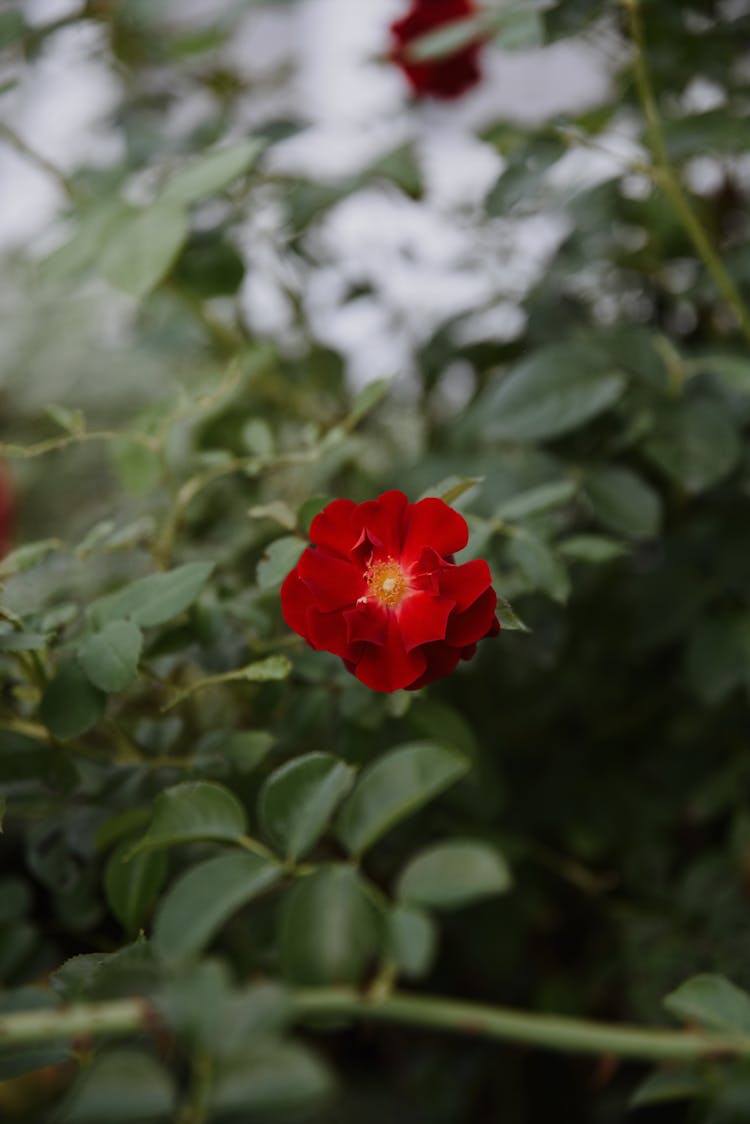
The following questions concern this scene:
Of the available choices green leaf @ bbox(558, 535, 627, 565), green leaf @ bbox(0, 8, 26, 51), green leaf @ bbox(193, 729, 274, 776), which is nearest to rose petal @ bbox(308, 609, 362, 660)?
green leaf @ bbox(193, 729, 274, 776)

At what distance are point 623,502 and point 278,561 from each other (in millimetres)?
311

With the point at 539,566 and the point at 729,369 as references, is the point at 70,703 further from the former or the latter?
the point at 729,369

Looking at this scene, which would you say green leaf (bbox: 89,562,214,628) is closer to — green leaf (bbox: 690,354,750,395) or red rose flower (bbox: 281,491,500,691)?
red rose flower (bbox: 281,491,500,691)

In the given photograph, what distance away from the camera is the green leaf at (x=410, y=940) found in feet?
1.05

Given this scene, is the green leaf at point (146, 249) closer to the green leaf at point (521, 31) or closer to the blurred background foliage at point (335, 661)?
the blurred background foliage at point (335, 661)

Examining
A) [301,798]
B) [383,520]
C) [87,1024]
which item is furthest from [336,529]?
[87,1024]

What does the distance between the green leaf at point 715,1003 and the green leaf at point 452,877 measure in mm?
103

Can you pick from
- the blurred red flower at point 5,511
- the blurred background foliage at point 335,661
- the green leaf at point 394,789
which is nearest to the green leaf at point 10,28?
the blurred background foliage at point 335,661

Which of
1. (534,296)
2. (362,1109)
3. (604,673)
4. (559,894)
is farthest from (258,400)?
(362,1109)

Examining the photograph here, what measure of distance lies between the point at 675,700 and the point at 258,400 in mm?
529

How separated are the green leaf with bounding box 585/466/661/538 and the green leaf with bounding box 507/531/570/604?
13 cm

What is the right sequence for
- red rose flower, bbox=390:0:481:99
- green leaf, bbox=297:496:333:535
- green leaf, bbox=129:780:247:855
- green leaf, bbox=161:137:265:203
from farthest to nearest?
red rose flower, bbox=390:0:481:99, green leaf, bbox=161:137:265:203, green leaf, bbox=297:496:333:535, green leaf, bbox=129:780:247:855

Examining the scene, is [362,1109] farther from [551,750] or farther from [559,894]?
[551,750]

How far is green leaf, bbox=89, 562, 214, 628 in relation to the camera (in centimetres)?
48
